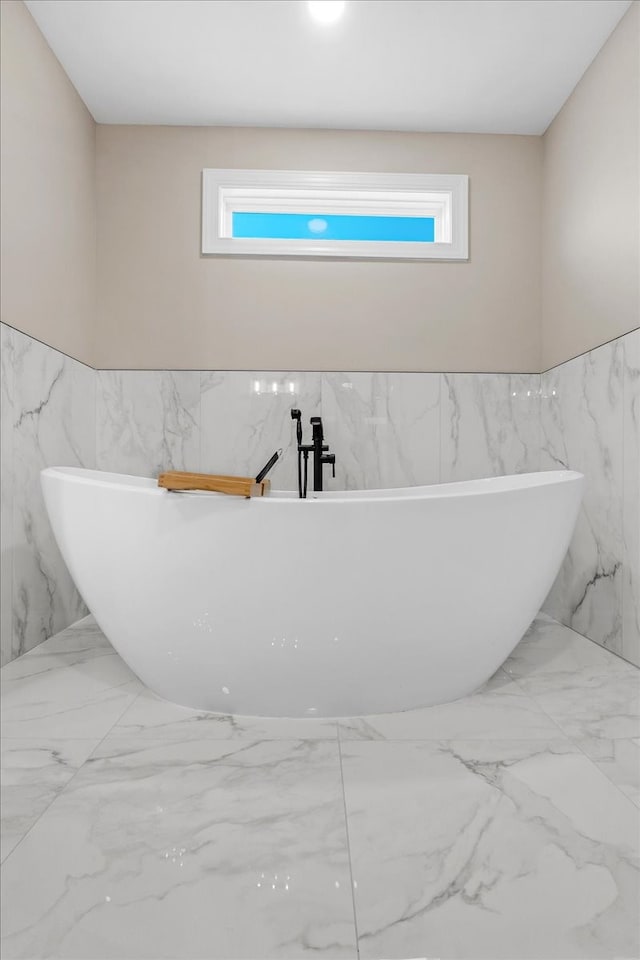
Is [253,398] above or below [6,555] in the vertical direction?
above

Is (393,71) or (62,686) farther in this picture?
(393,71)

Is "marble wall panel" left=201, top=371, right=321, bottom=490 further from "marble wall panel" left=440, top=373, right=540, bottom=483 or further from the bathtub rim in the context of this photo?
"marble wall panel" left=440, top=373, right=540, bottom=483

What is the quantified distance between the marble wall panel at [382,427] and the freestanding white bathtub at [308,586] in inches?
47.4

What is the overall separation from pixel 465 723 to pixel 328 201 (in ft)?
7.74

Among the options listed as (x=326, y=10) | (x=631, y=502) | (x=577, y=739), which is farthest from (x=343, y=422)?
(x=577, y=739)

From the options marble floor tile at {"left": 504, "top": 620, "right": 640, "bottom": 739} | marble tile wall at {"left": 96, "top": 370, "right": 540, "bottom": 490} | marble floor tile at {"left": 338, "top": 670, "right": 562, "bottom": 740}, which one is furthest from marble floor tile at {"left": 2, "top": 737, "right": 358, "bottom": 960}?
marble tile wall at {"left": 96, "top": 370, "right": 540, "bottom": 490}

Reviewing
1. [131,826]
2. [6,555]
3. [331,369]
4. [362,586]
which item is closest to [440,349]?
[331,369]

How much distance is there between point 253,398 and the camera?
2.74 m

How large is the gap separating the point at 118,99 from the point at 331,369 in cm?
147

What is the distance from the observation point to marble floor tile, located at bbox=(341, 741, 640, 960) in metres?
0.80

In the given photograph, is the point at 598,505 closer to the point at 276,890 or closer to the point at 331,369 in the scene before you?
the point at 331,369

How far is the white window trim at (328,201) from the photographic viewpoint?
8.95ft

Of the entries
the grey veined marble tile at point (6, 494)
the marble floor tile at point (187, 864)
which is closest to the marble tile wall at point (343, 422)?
the grey veined marble tile at point (6, 494)

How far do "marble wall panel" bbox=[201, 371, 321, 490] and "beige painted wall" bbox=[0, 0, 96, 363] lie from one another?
0.60 m
